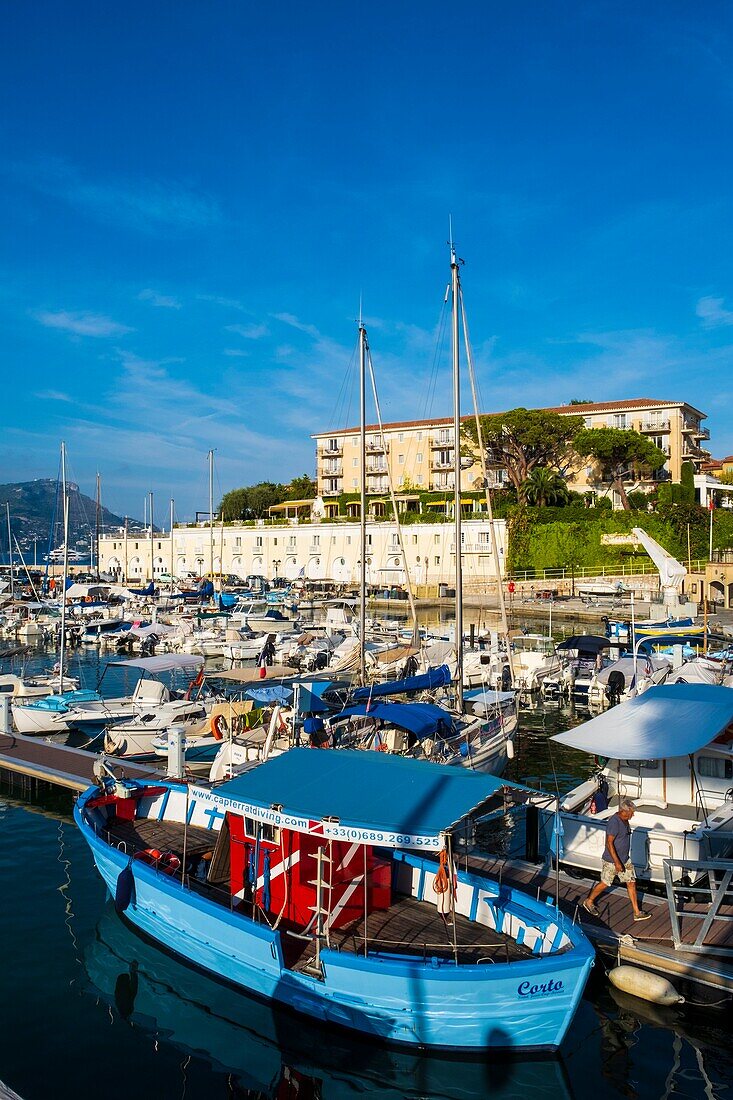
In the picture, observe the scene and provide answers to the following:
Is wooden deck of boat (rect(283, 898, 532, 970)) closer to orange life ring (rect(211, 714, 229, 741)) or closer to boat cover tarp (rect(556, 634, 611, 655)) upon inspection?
orange life ring (rect(211, 714, 229, 741))

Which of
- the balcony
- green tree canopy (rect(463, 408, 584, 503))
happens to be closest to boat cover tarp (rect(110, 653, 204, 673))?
green tree canopy (rect(463, 408, 584, 503))

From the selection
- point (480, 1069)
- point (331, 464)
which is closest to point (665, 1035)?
point (480, 1069)

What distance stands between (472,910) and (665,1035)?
2.74 m

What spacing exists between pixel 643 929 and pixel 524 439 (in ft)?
222

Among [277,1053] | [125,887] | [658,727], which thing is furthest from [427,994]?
[658,727]

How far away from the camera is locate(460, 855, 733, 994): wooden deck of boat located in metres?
10.3

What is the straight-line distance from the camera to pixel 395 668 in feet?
100

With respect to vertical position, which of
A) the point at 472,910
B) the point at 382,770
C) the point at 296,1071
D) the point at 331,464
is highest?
the point at 331,464

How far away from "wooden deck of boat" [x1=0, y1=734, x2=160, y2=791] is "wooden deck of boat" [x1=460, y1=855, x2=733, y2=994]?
418 inches

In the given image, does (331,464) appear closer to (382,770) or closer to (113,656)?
(113,656)

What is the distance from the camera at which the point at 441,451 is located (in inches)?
3479

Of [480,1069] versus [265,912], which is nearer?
[480,1069]

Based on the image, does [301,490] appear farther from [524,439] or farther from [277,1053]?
[277,1053]

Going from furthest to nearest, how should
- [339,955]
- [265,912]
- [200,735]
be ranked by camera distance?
[200,735] < [265,912] < [339,955]
